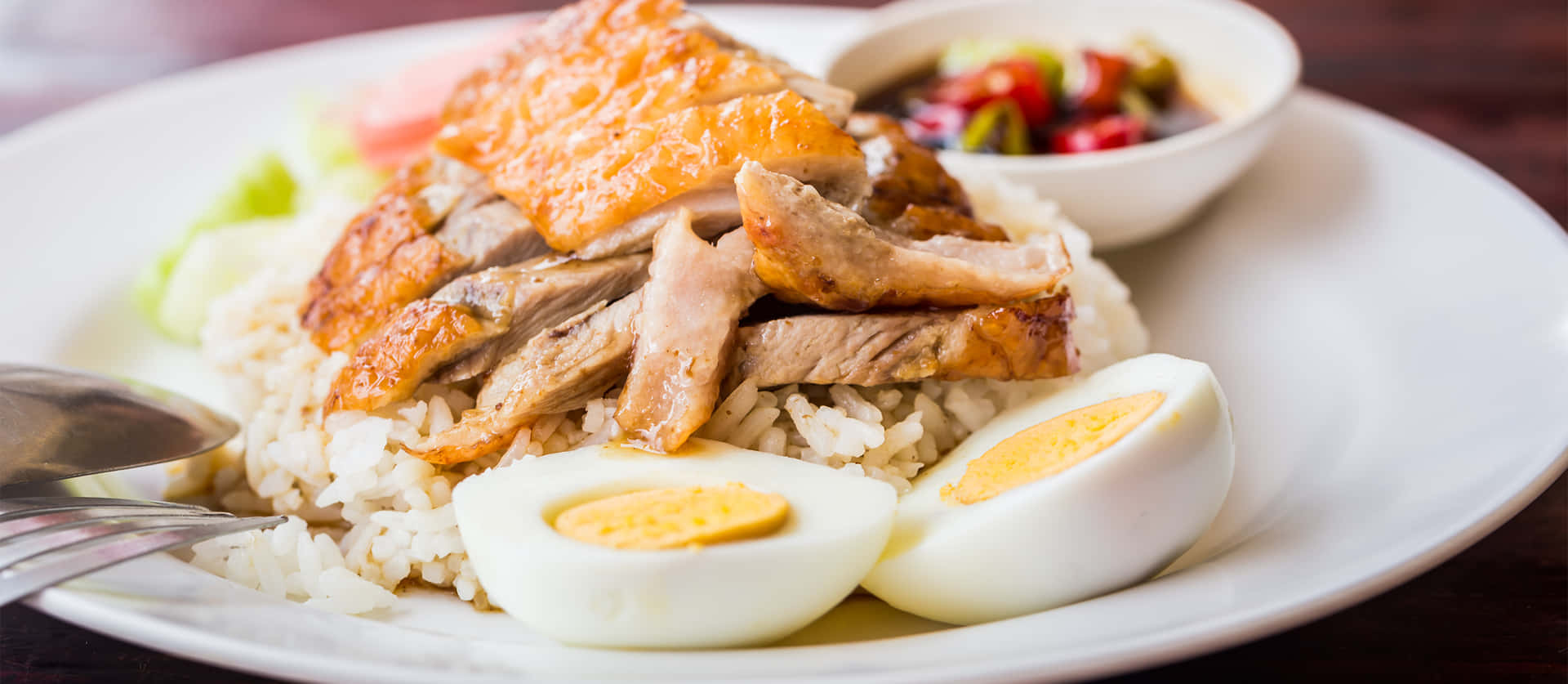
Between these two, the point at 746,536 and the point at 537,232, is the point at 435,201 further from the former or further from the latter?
the point at 746,536

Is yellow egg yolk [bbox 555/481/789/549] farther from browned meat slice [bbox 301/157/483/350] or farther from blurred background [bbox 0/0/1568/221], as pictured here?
blurred background [bbox 0/0/1568/221]

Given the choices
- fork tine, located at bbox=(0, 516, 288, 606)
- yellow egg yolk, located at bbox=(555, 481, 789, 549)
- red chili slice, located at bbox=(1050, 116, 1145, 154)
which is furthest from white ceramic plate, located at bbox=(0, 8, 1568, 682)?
red chili slice, located at bbox=(1050, 116, 1145, 154)

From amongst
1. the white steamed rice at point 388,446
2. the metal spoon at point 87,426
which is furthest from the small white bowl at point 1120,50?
the metal spoon at point 87,426

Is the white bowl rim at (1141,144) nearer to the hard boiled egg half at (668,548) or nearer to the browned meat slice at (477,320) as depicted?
the browned meat slice at (477,320)

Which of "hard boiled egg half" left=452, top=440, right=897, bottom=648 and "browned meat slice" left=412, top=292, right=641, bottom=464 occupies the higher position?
"browned meat slice" left=412, top=292, right=641, bottom=464

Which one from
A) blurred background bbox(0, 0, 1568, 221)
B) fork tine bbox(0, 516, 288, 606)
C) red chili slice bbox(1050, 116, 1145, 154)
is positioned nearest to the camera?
fork tine bbox(0, 516, 288, 606)

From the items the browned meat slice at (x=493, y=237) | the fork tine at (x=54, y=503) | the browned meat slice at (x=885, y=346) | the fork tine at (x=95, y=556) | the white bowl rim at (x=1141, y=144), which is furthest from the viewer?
the white bowl rim at (x=1141, y=144)

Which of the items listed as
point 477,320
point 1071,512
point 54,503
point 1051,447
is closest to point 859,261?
point 1051,447
